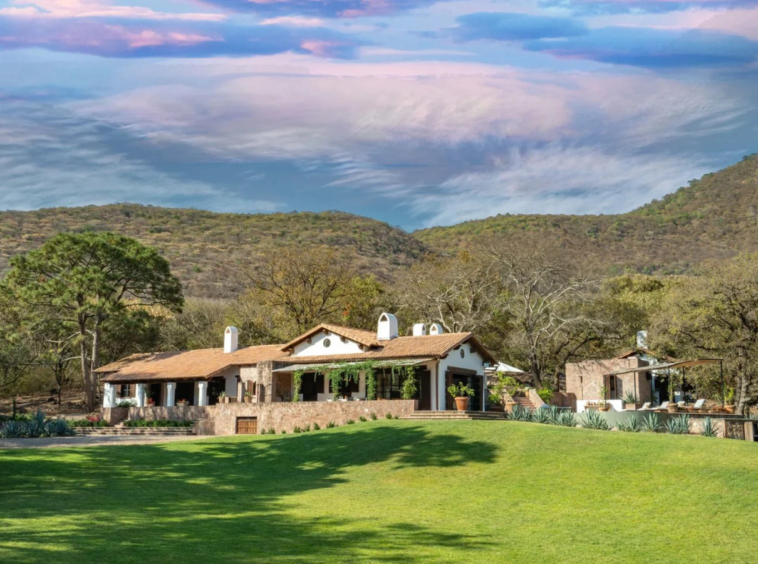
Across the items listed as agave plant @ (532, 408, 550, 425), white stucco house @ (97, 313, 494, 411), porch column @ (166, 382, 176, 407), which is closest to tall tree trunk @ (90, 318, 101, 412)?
white stucco house @ (97, 313, 494, 411)

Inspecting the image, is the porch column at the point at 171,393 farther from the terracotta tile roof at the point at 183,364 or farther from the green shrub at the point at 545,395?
the green shrub at the point at 545,395

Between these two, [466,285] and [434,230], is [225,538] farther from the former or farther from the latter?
[434,230]

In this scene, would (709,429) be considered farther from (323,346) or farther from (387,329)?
(323,346)

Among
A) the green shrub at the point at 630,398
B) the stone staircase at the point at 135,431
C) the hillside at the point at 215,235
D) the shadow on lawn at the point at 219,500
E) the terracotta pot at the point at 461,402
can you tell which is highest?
the hillside at the point at 215,235

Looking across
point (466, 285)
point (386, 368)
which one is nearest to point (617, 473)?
point (386, 368)

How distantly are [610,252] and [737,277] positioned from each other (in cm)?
5823

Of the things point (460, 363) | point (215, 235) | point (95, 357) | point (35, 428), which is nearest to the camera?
point (35, 428)

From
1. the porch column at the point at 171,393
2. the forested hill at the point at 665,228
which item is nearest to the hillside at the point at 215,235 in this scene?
the forested hill at the point at 665,228

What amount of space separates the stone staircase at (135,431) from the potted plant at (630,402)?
20.9 m

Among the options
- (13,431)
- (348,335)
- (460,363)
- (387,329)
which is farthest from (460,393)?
(13,431)

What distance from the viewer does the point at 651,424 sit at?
26.2m

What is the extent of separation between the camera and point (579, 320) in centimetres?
4716

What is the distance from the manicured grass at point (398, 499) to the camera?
11.9m

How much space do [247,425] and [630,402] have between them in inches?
748
